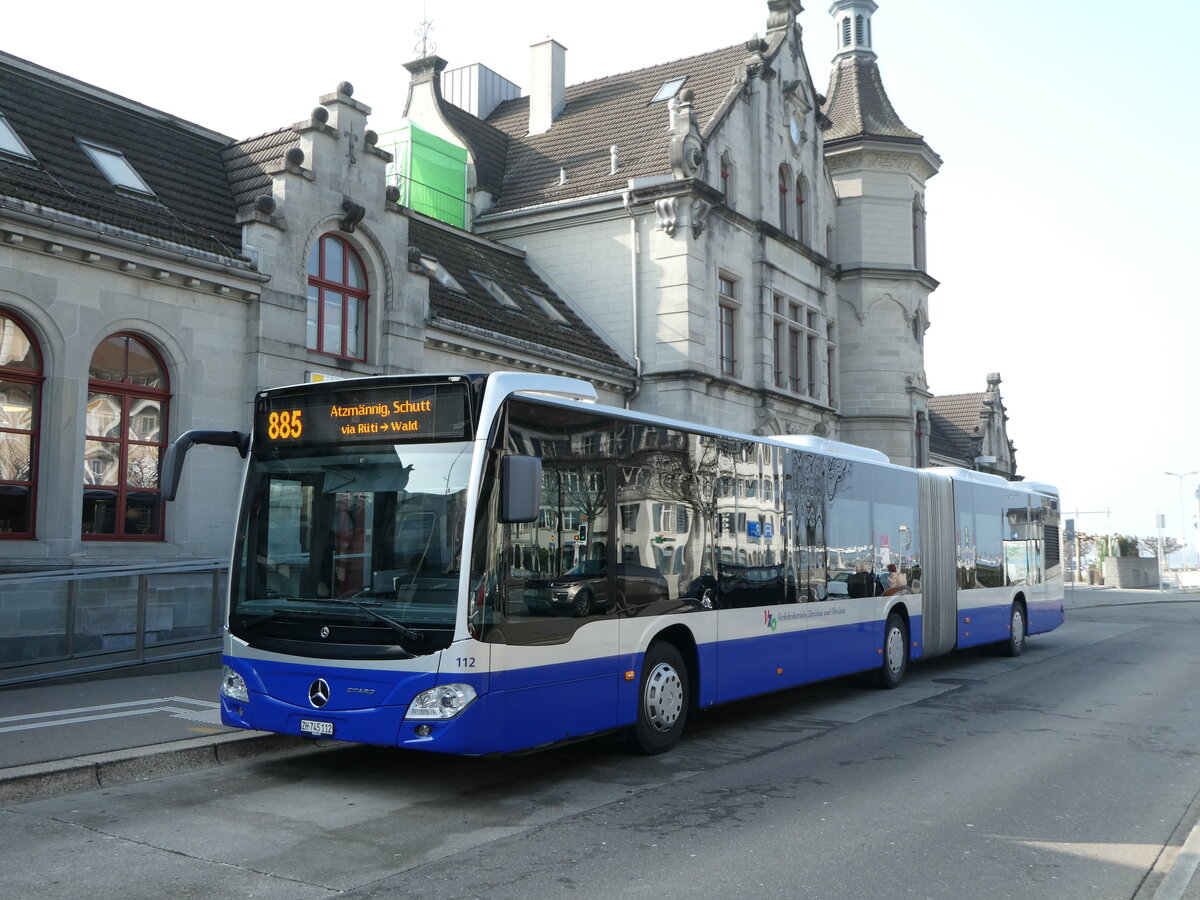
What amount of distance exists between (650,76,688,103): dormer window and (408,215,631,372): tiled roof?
5.93m

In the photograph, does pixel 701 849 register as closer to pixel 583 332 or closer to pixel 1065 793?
pixel 1065 793

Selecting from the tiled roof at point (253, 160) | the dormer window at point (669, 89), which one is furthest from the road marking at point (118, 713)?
the dormer window at point (669, 89)

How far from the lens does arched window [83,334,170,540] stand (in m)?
14.3

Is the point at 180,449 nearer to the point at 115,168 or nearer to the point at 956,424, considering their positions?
the point at 115,168

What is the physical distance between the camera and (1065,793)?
26.7 ft

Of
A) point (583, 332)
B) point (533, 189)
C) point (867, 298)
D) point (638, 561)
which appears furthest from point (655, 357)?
point (638, 561)

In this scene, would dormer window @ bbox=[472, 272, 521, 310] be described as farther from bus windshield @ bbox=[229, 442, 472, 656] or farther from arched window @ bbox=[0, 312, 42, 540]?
bus windshield @ bbox=[229, 442, 472, 656]

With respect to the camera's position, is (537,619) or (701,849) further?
(537,619)

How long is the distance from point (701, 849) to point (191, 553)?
10.7 metres

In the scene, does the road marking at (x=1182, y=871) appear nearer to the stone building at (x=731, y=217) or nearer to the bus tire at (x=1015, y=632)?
the bus tire at (x=1015, y=632)

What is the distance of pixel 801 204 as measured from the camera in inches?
1268

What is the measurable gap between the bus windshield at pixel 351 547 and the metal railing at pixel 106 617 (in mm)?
4657

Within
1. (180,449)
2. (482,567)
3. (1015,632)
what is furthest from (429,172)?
(482,567)

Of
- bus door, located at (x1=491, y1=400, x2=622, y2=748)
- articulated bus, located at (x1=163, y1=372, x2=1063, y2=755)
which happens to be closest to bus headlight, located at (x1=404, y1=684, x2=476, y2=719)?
articulated bus, located at (x1=163, y1=372, x2=1063, y2=755)
